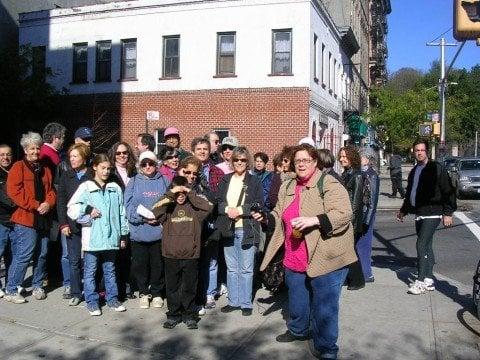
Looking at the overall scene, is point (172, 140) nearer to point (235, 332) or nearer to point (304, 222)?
point (235, 332)

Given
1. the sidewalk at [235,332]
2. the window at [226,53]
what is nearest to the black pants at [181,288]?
the sidewalk at [235,332]

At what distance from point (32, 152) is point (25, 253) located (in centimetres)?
120

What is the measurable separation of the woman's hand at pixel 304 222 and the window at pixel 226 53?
58.9ft

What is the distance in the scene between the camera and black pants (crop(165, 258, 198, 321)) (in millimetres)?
5566

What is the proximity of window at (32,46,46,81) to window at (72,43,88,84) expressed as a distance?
139 cm

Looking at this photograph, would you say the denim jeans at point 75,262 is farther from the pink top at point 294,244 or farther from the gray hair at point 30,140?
the pink top at point 294,244

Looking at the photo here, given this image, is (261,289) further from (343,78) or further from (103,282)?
(343,78)

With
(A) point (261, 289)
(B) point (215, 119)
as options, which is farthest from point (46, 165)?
(B) point (215, 119)

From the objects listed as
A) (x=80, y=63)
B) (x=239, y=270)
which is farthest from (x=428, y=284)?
(x=80, y=63)

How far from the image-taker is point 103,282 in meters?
6.53

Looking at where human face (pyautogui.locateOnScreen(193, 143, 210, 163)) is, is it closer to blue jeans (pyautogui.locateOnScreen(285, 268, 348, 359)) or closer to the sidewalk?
the sidewalk

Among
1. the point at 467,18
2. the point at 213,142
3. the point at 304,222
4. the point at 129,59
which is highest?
the point at 129,59

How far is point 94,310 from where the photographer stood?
232 inches

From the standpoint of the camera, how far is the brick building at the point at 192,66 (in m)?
21.0
